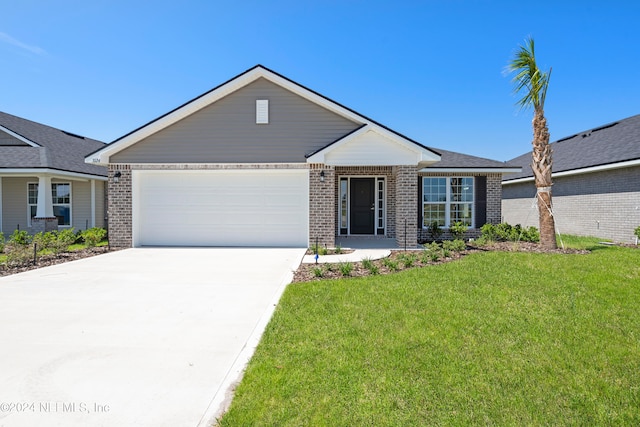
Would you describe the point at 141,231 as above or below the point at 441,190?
below

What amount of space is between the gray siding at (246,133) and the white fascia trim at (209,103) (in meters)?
0.15

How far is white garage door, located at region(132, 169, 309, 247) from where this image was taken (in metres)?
11.1

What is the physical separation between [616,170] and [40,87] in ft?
72.8

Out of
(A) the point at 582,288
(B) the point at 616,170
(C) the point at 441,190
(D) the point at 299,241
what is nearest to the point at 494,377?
(A) the point at 582,288

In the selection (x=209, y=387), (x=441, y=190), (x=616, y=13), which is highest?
(x=616, y=13)

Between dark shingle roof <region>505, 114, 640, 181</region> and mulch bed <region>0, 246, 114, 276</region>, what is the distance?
59.4ft

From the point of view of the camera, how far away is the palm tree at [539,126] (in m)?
9.34

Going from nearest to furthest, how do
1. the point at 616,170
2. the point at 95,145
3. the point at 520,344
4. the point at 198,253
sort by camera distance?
the point at 520,344 → the point at 198,253 → the point at 616,170 → the point at 95,145

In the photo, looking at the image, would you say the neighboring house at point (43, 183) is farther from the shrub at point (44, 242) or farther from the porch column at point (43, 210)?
the shrub at point (44, 242)

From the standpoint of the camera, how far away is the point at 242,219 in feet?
37.0

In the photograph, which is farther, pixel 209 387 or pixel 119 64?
pixel 119 64

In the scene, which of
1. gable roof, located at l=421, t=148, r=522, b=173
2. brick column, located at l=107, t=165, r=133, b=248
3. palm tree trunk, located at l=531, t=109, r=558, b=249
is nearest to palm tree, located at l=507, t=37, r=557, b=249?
palm tree trunk, located at l=531, t=109, r=558, b=249

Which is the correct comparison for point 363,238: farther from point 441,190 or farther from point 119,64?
point 119,64

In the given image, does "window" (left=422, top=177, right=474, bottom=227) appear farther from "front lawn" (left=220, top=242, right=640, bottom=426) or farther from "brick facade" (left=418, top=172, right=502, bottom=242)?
"front lawn" (left=220, top=242, right=640, bottom=426)
